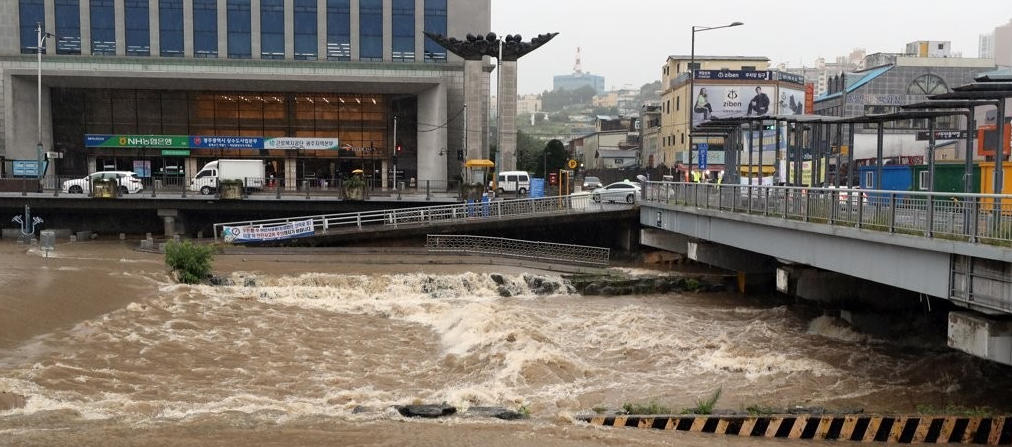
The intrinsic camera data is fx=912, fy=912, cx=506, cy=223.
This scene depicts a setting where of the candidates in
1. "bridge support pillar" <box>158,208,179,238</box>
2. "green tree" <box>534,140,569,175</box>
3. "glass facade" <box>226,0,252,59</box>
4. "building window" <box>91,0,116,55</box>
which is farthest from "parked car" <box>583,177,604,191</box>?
"building window" <box>91,0,116,55</box>

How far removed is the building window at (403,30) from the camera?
214 ft

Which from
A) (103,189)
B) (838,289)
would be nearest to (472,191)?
(103,189)

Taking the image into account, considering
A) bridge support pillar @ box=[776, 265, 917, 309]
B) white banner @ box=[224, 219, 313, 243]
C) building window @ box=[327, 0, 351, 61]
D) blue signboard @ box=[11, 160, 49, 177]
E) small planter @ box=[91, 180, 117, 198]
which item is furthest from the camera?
building window @ box=[327, 0, 351, 61]

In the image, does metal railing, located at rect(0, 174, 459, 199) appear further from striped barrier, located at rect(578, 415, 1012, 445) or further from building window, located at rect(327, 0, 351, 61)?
striped barrier, located at rect(578, 415, 1012, 445)

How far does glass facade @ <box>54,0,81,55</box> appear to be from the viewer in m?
61.8

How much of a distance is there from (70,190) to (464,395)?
36561mm

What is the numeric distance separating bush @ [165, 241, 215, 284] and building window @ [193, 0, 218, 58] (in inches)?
1465

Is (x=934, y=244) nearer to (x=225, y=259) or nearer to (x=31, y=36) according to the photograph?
(x=225, y=259)

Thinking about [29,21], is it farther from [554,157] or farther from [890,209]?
[890,209]

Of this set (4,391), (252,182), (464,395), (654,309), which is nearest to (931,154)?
(654,309)

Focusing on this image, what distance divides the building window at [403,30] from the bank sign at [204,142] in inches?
314

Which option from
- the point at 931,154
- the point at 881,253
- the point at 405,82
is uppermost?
the point at 405,82

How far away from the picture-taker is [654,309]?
28594 mm

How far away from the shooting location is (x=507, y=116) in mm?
60281
